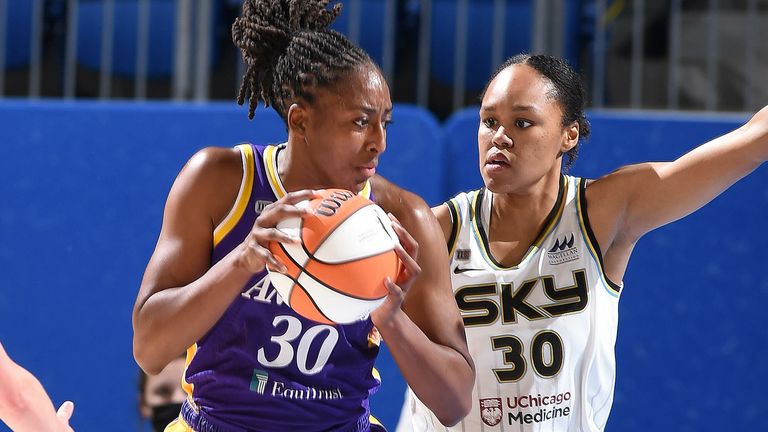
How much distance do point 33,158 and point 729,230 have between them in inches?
117

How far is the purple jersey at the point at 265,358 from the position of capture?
240 centimetres

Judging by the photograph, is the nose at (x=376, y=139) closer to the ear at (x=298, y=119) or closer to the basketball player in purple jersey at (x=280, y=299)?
the basketball player in purple jersey at (x=280, y=299)

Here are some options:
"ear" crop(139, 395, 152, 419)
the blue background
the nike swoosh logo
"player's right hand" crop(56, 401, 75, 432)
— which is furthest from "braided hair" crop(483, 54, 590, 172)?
"ear" crop(139, 395, 152, 419)

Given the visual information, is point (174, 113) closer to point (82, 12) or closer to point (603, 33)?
point (82, 12)

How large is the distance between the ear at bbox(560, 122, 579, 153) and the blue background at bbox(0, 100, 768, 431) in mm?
1293

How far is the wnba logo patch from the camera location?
2955mm

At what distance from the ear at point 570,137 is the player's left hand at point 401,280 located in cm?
98

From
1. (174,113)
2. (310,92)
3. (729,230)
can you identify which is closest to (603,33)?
(729,230)

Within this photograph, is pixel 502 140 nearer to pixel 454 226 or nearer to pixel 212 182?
pixel 454 226

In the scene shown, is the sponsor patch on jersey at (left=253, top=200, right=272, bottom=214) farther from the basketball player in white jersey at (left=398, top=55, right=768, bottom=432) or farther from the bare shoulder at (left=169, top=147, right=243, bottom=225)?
the basketball player in white jersey at (left=398, top=55, right=768, bottom=432)

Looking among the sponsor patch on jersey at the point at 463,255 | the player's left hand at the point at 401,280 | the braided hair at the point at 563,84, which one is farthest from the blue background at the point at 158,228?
the player's left hand at the point at 401,280

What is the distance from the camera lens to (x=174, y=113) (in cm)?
442

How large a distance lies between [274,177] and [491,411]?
99 centimetres

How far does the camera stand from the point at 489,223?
307 cm
